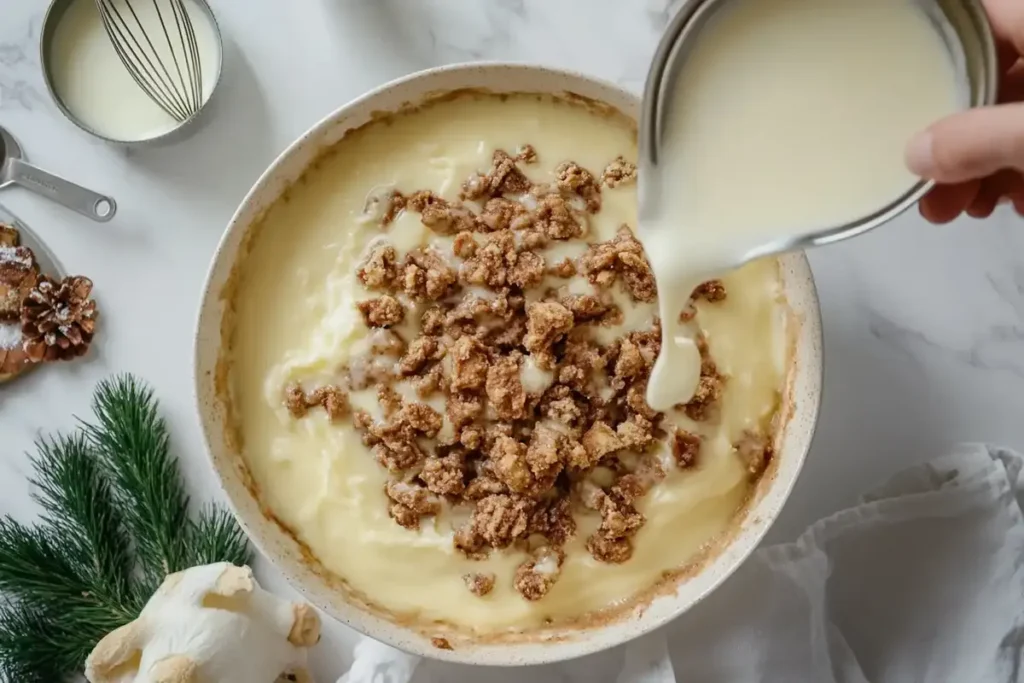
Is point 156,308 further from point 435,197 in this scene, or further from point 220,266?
point 435,197

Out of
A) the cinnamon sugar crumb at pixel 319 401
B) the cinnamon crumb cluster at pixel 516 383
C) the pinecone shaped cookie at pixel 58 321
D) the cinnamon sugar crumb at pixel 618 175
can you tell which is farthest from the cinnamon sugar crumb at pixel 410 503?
the pinecone shaped cookie at pixel 58 321

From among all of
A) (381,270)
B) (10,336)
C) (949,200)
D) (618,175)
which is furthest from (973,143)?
(10,336)

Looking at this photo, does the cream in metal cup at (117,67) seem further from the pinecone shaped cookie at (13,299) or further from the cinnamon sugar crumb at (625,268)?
the cinnamon sugar crumb at (625,268)

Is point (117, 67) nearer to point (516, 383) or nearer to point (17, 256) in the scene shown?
point (17, 256)

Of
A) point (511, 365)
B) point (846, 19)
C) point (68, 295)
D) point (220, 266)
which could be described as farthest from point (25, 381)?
point (846, 19)

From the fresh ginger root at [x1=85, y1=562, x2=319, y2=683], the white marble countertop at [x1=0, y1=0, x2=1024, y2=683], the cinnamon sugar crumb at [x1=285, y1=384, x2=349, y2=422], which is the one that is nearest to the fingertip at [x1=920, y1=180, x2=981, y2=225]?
the white marble countertop at [x1=0, y1=0, x2=1024, y2=683]

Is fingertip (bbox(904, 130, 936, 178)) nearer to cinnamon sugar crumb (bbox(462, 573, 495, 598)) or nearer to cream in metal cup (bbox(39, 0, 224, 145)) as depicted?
cinnamon sugar crumb (bbox(462, 573, 495, 598))

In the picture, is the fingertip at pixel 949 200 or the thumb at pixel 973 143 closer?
the thumb at pixel 973 143
